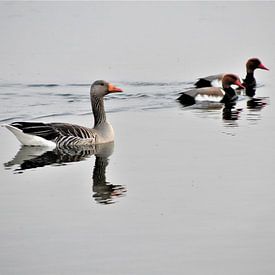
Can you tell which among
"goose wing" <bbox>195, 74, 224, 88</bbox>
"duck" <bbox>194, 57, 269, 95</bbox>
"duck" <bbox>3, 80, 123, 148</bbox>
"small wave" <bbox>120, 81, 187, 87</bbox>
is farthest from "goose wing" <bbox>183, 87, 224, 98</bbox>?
"duck" <bbox>3, 80, 123, 148</bbox>

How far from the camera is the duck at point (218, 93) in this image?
69.4ft

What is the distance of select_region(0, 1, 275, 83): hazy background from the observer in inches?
1036

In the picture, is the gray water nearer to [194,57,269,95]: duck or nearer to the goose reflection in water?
the goose reflection in water

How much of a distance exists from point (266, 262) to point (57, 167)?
5.54 metres

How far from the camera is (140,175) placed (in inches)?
490

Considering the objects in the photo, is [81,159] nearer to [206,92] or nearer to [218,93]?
[206,92]

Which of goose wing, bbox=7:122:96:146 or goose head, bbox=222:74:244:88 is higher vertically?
goose wing, bbox=7:122:96:146

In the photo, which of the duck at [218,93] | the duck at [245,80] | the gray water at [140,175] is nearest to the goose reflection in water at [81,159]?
the gray water at [140,175]

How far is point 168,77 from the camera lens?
81.7ft

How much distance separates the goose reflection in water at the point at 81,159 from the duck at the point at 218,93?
619 cm

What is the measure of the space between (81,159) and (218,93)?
8624 mm

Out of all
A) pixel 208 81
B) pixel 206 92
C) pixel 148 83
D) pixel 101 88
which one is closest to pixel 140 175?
pixel 101 88

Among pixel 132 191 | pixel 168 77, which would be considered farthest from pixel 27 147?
pixel 168 77

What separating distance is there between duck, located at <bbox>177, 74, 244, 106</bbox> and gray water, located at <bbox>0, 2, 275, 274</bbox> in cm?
33
